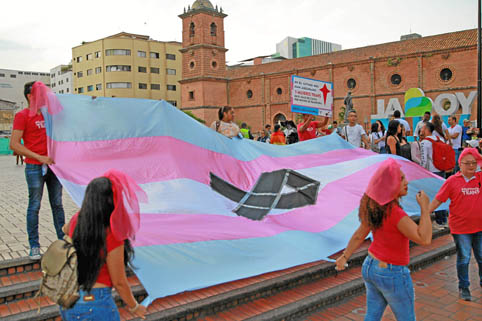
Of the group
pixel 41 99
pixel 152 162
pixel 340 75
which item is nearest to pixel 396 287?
pixel 152 162

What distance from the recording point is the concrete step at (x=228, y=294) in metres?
3.65

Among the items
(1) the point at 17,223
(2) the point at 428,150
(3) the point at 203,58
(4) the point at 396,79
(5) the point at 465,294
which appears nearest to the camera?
(5) the point at 465,294

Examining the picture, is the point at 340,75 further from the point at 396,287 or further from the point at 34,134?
the point at 396,287

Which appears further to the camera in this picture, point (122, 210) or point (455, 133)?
point (455, 133)

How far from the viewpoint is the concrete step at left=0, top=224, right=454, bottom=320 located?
3648 mm

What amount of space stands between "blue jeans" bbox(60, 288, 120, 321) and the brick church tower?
41.8 m

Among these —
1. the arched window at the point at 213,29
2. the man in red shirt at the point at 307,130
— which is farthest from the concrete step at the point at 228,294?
the arched window at the point at 213,29

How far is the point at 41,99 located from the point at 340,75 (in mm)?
37924

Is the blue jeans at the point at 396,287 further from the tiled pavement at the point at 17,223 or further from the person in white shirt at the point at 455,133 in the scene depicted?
the person in white shirt at the point at 455,133

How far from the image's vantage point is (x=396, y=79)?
3619 cm

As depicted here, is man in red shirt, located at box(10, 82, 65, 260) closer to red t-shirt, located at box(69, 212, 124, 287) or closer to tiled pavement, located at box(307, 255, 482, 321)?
red t-shirt, located at box(69, 212, 124, 287)

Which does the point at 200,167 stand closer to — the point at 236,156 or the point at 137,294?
the point at 236,156

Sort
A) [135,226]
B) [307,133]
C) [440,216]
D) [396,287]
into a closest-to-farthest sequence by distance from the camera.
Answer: [135,226]
[396,287]
[440,216]
[307,133]

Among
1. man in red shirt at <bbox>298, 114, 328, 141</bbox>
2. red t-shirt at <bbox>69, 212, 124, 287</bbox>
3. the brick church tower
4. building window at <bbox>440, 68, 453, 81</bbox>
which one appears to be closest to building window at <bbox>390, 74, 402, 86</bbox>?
building window at <bbox>440, 68, 453, 81</bbox>
